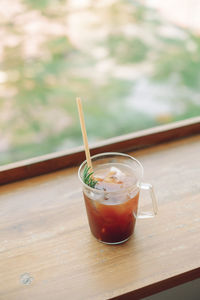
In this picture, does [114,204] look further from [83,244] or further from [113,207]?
[83,244]

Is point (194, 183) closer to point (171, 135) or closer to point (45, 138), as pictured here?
point (171, 135)

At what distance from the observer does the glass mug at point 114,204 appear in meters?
0.71

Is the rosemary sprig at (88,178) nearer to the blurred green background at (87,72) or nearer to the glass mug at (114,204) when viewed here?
the glass mug at (114,204)

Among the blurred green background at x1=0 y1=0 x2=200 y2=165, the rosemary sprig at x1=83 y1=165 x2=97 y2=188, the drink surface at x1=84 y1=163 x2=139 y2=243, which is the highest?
the rosemary sprig at x1=83 y1=165 x2=97 y2=188

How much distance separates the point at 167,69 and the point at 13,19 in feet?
3.51

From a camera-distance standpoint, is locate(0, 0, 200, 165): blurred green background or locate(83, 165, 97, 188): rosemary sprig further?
locate(0, 0, 200, 165): blurred green background

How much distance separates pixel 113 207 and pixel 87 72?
179cm

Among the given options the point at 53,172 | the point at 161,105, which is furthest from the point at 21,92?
the point at 53,172

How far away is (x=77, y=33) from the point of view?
2496 mm

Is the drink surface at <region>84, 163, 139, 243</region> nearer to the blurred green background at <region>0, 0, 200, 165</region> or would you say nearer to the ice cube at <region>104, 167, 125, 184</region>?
the ice cube at <region>104, 167, 125, 184</region>

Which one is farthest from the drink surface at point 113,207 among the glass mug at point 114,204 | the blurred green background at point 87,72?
the blurred green background at point 87,72

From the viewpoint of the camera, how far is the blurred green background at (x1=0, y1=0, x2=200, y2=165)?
2.03m

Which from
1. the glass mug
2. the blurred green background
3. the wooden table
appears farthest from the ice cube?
the blurred green background

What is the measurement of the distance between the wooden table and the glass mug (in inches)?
1.1
